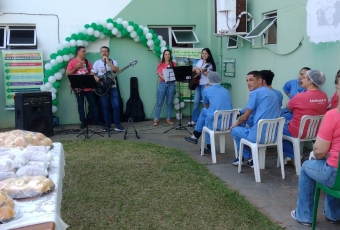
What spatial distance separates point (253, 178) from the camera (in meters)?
5.12

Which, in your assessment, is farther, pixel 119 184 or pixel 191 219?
pixel 119 184

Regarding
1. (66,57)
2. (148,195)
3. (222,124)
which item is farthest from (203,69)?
(148,195)

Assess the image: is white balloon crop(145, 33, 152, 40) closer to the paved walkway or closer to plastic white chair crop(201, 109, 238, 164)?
the paved walkway

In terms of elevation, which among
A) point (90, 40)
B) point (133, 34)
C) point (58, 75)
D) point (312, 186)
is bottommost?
point (312, 186)

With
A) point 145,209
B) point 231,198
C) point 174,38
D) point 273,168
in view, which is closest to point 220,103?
point 273,168

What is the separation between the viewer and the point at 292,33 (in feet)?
22.3

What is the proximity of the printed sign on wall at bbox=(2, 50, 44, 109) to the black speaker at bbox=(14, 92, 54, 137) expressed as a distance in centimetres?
A: 117

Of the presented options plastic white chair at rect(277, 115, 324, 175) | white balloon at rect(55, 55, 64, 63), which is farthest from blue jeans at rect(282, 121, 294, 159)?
white balloon at rect(55, 55, 64, 63)

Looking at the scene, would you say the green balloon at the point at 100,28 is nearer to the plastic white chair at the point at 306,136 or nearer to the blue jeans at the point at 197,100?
the blue jeans at the point at 197,100

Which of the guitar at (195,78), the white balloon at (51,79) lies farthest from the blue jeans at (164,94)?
the white balloon at (51,79)

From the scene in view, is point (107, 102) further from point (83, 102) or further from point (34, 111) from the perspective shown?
point (34, 111)

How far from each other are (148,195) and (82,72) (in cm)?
452

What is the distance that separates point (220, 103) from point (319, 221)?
8.55 feet

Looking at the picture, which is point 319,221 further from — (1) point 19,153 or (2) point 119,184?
(1) point 19,153
